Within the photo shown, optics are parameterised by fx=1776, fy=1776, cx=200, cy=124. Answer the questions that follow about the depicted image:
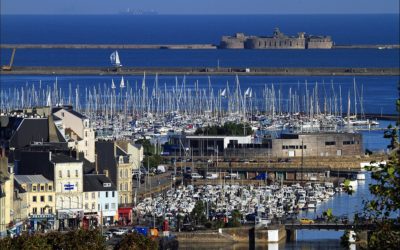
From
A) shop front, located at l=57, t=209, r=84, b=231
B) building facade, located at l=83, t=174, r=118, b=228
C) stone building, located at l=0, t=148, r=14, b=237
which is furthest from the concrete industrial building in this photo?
stone building, located at l=0, t=148, r=14, b=237

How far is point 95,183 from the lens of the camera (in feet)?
129

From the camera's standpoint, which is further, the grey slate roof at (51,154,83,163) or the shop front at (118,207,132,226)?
the grey slate roof at (51,154,83,163)

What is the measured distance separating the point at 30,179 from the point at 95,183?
5.56 ft

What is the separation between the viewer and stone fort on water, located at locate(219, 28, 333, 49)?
540ft

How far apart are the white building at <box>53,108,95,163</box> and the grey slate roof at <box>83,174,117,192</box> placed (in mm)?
1589

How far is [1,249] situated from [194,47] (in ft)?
466

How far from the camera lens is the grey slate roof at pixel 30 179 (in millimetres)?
37978

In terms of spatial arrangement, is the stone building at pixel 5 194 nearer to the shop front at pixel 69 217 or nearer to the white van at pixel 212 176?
the shop front at pixel 69 217

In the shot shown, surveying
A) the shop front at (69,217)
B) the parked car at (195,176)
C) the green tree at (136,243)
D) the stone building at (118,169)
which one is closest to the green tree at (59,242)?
the green tree at (136,243)

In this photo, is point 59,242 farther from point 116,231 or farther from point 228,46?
point 228,46

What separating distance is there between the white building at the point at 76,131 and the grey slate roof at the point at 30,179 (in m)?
2.63

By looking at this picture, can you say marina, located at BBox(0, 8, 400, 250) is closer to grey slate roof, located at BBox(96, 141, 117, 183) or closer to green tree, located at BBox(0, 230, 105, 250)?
grey slate roof, located at BBox(96, 141, 117, 183)

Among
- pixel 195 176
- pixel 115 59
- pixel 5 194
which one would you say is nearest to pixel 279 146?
pixel 195 176

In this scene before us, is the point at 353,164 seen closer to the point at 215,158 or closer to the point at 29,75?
the point at 215,158
